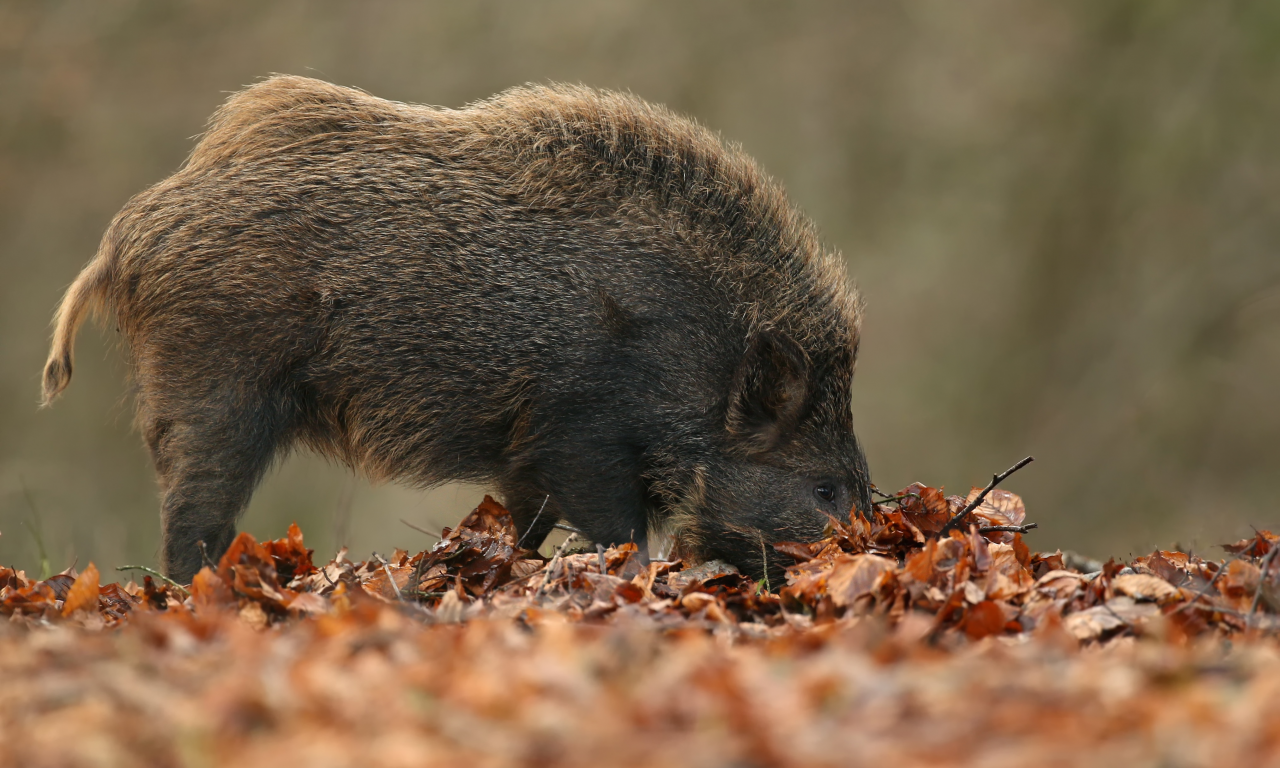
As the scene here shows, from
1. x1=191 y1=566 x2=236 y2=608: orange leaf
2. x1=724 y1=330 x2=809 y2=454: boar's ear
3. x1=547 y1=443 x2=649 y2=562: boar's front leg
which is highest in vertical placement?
x1=724 y1=330 x2=809 y2=454: boar's ear

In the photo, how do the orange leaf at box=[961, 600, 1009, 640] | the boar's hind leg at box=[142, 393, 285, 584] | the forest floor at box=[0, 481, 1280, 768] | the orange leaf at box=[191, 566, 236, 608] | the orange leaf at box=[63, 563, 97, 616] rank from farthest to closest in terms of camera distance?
the boar's hind leg at box=[142, 393, 285, 584]
the orange leaf at box=[63, 563, 97, 616]
the orange leaf at box=[191, 566, 236, 608]
the orange leaf at box=[961, 600, 1009, 640]
the forest floor at box=[0, 481, 1280, 768]

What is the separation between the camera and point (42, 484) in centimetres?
1228

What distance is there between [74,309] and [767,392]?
2.95 meters

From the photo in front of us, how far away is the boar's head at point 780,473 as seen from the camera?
4.95m

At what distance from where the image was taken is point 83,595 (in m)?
3.56

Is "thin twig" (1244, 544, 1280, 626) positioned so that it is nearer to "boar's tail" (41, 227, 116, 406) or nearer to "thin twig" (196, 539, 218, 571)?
"thin twig" (196, 539, 218, 571)

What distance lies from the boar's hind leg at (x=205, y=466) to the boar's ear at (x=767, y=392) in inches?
76.6

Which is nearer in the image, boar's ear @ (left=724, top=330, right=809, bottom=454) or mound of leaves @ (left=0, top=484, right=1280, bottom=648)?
mound of leaves @ (left=0, top=484, right=1280, bottom=648)

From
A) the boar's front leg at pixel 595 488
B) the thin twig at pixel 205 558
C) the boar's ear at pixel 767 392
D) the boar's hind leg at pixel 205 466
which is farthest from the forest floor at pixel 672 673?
the boar's ear at pixel 767 392

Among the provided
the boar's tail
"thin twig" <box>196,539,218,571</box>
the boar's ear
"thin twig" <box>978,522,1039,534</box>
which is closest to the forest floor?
"thin twig" <box>196,539,218,571</box>

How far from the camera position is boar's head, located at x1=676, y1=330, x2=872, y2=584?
495 centimetres

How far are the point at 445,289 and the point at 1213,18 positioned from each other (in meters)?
11.4

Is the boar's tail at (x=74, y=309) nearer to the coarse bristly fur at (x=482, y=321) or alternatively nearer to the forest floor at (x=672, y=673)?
the coarse bristly fur at (x=482, y=321)

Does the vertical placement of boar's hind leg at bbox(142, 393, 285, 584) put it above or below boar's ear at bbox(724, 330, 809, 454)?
below
